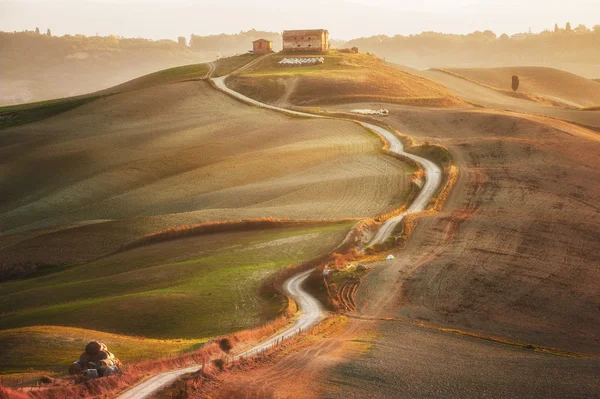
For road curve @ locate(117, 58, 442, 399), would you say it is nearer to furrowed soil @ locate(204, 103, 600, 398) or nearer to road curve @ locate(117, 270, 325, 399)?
road curve @ locate(117, 270, 325, 399)

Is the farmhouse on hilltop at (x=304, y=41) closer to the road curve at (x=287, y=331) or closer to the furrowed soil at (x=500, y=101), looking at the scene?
the furrowed soil at (x=500, y=101)

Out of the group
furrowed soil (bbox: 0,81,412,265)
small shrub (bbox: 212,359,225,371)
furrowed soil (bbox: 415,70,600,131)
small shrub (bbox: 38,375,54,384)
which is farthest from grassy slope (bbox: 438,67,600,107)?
small shrub (bbox: 38,375,54,384)

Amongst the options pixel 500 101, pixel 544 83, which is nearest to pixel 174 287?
pixel 500 101

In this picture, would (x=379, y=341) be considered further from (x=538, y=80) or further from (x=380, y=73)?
(x=538, y=80)

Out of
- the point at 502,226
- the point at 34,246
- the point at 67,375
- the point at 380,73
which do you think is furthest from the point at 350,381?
the point at 380,73

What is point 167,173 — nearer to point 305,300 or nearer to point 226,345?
point 305,300
